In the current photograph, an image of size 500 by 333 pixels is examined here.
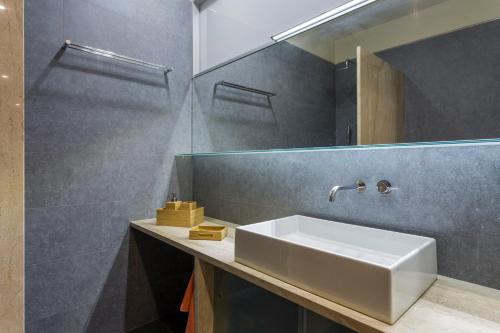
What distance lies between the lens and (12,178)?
1.01 metres

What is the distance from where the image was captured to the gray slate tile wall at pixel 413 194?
0.91 metres

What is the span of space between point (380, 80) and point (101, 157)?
146 cm

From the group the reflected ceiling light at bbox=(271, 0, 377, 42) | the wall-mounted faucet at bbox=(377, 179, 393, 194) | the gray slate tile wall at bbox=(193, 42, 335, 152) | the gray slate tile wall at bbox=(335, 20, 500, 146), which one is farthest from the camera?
the gray slate tile wall at bbox=(193, 42, 335, 152)

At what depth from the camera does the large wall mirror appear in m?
0.94

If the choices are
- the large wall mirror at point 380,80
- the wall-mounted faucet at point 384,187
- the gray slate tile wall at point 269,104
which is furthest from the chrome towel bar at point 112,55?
the wall-mounted faucet at point 384,187

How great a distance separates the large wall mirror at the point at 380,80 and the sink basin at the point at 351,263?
0.36 m

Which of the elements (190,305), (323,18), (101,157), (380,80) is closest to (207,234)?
(190,305)

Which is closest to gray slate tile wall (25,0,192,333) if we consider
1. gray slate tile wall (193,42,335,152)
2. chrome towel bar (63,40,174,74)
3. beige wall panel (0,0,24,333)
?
chrome towel bar (63,40,174,74)

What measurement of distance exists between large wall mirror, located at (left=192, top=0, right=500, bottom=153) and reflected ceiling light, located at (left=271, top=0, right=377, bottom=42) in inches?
0.7

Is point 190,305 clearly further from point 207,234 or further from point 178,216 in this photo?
point 178,216

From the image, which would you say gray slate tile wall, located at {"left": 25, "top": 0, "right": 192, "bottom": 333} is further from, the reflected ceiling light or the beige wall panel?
the reflected ceiling light

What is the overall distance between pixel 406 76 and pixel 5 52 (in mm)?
1411

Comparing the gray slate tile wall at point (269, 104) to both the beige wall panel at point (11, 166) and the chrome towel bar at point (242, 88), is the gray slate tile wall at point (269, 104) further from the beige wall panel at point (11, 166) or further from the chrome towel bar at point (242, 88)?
the beige wall panel at point (11, 166)

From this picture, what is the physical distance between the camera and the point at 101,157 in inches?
65.1
